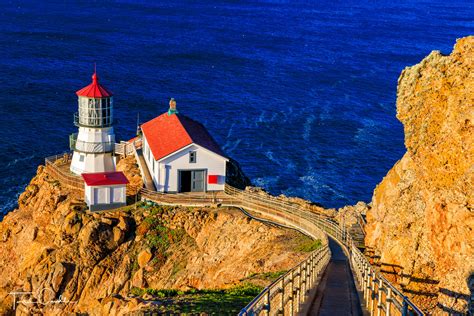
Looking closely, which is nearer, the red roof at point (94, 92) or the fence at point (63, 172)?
the fence at point (63, 172)

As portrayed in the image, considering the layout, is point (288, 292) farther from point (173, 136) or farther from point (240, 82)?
point (240, 82)

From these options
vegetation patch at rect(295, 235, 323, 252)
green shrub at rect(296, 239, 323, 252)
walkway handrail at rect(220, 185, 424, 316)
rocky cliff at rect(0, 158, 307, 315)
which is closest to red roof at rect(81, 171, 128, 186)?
rocky cliff at rect(0, 158, 307, 315)

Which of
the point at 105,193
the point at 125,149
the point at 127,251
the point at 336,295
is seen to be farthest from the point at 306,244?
the point at 125,149

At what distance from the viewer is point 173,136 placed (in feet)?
150

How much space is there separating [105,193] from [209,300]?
18.7m

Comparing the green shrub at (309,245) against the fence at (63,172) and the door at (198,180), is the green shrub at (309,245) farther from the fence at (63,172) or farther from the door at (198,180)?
the fence at (63,172)

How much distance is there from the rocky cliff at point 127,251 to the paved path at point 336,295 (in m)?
9.24

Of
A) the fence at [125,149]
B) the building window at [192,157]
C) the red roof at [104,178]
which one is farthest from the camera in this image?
the fence at [125,149]

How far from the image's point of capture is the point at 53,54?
115m

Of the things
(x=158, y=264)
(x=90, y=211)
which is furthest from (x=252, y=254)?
(x=90, y=211)

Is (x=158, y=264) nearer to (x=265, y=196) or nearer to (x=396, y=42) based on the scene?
(x=265, y=196)

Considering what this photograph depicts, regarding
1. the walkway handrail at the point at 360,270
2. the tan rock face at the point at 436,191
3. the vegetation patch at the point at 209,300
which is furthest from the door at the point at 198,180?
the tan rock face at the point at 436,191

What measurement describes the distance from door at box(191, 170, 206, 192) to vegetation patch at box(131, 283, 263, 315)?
46.3 ft

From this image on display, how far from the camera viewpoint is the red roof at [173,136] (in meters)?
44.2
